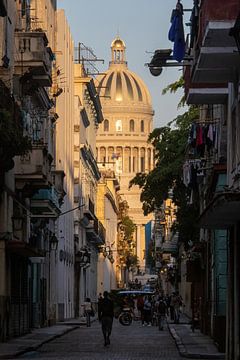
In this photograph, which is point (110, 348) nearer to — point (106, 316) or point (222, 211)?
point (106, 316)

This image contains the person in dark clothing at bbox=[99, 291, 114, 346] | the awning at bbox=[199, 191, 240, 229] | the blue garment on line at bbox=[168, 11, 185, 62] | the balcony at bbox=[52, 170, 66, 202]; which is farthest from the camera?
the balcony at bbox=[52, 170, 66, 202]

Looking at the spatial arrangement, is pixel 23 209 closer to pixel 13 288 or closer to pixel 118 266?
pixel 13 288

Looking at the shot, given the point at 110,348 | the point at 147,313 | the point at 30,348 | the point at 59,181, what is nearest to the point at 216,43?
the point at 30,348

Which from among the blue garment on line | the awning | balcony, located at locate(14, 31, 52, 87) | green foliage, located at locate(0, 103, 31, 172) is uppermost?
balcony, located at locate(14, 31, 52, 87)

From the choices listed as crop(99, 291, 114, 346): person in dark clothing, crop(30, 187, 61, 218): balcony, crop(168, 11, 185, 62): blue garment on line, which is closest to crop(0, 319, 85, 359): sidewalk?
crop(99, 291, 114, 346): person in dark clothing

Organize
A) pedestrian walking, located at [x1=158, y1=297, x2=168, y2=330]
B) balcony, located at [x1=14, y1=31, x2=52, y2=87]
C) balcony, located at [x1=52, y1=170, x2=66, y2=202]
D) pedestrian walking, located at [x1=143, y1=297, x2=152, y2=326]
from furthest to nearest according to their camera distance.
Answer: pedestrian walking, located at [x1=143, y1=297, x2=152, y2=326], pedestrian walking, located at [x1=158, y1=297, x2=168, y2=330], balcony, located at [x1=52, y1=170, x2=66, y2=202], balcony, located at [x1=14, y1=31, x2=52, y2=87]

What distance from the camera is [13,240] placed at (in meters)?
38.5

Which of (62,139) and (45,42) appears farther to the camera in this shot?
(62,139)

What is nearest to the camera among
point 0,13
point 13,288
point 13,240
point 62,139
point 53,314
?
point 0,13

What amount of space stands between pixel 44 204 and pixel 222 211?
75.5 feet

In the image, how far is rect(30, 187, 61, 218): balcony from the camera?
45656 millimetres

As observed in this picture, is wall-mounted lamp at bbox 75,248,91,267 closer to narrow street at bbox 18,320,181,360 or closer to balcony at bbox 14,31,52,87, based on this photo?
narrow street at bbox 18,320,181,360

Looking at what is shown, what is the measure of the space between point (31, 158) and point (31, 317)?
1159 centimetres

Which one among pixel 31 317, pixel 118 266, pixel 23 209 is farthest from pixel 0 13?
pixel 118 266
